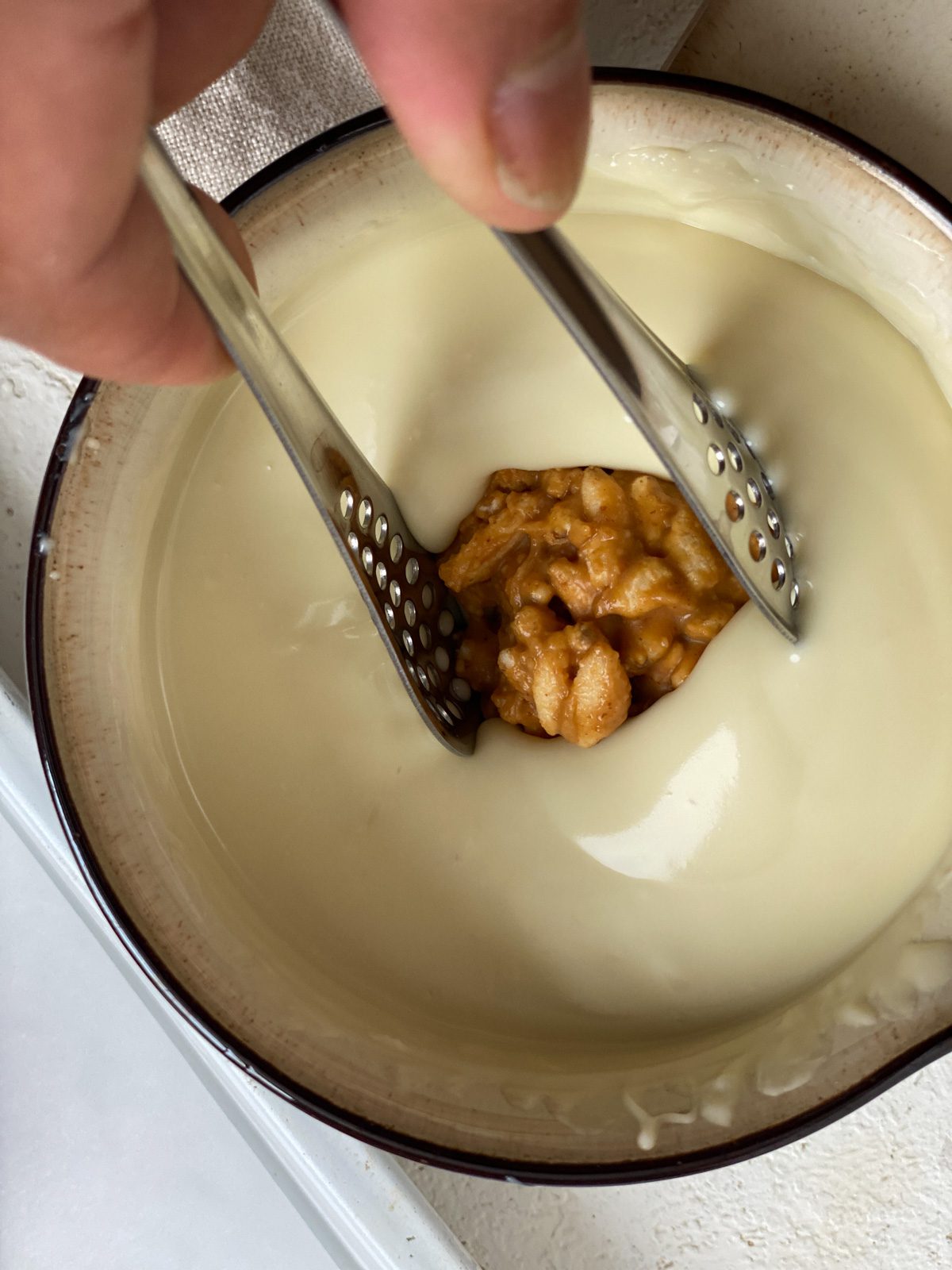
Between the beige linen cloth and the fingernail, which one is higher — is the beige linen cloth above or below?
above

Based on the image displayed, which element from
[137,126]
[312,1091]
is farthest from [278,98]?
[312,1091]

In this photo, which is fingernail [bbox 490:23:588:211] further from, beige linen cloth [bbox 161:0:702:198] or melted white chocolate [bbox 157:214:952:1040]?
beige linen cloth [bbox 161:0:702:198]

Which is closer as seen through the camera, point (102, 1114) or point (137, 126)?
point (137, 126)

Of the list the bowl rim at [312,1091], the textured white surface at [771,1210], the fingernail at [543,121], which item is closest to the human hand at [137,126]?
the fingernail at [543,121]

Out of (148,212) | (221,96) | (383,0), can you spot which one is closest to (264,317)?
(148,212)

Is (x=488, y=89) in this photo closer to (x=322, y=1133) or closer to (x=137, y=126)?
(x=137, y=126)

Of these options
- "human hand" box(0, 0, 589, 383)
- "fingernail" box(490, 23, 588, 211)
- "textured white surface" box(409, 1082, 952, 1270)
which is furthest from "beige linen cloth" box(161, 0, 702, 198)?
"textured white surface" box(409, 1082, 952, 1270)

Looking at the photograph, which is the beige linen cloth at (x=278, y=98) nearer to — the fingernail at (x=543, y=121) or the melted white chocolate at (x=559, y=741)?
Result: the melted white chocolate at (x=559, y=741)
